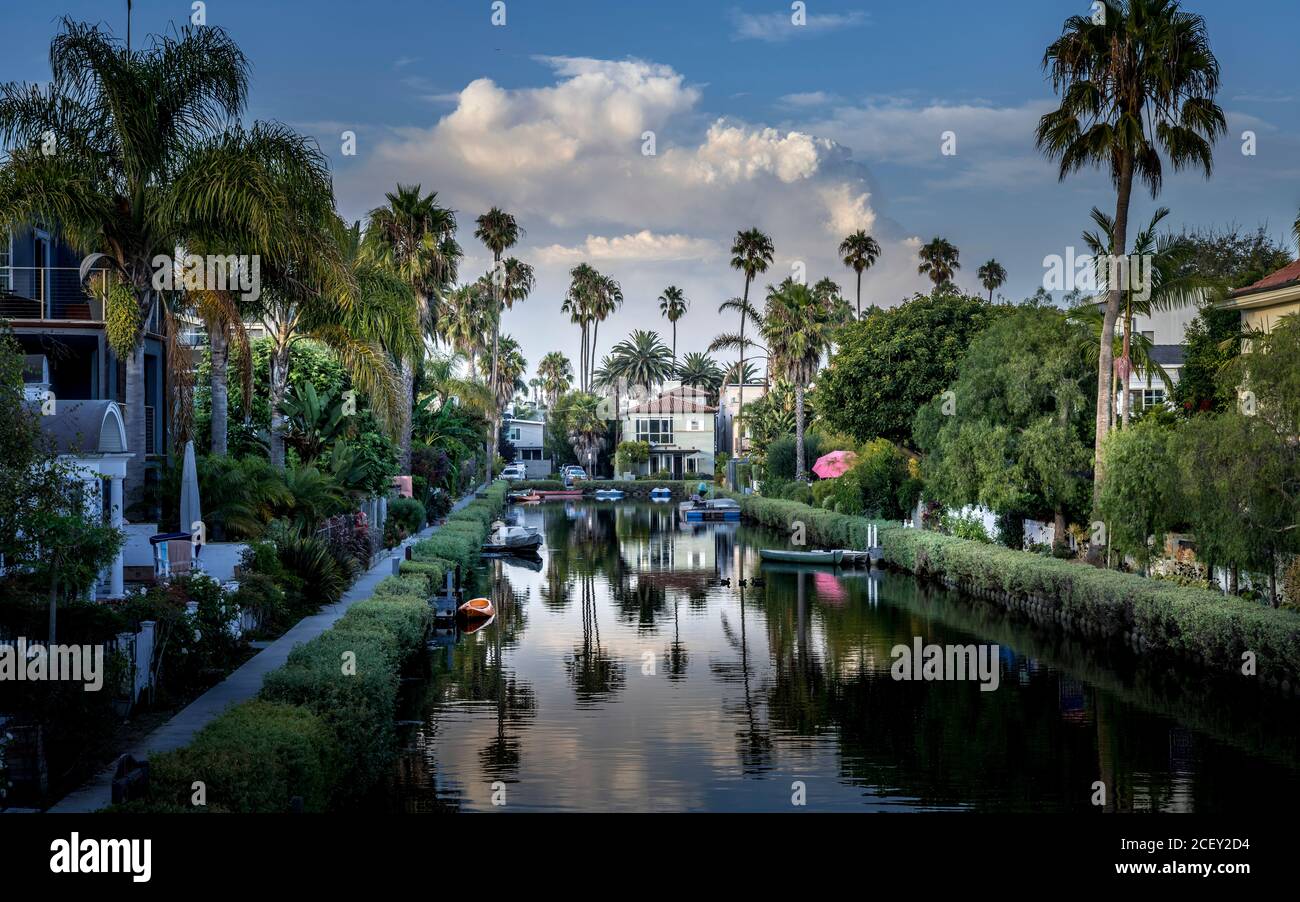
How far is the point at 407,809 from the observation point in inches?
611

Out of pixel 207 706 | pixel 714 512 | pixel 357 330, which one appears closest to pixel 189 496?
pixel 207 706

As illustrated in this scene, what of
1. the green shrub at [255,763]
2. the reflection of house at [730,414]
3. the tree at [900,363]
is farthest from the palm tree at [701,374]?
the green shrub at [255,763]

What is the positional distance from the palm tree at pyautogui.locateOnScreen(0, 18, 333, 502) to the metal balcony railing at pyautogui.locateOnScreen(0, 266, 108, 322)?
6000mm

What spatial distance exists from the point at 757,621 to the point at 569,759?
16.3m

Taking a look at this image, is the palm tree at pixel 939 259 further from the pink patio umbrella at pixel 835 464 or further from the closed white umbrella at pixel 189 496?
the closed white umbrella at pixel 189 496

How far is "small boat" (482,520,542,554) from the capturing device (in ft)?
176

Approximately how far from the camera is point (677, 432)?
402ft

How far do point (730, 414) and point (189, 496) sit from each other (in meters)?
108

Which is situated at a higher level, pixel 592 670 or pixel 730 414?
pixel 730 414

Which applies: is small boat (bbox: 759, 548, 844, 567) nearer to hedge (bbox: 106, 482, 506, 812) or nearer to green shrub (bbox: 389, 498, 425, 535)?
green shrub (bbox: 389, 498, 425, 535)

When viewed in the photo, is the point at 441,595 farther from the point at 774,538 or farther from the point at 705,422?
the point at 705,422

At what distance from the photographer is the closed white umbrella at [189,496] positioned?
24312 millimetres

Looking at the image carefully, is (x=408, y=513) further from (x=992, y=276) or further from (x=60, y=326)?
(x=992, y=276)

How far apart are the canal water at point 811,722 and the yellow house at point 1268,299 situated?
10845 mm
